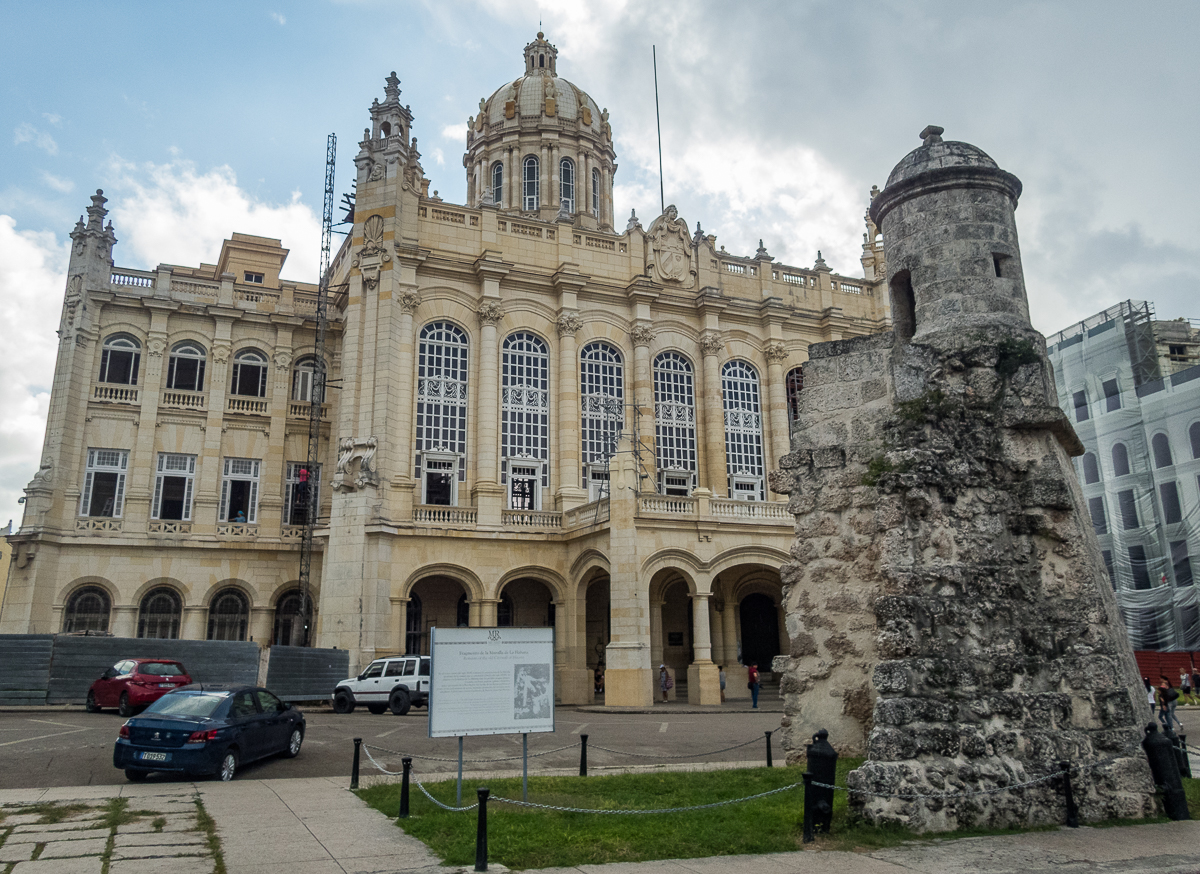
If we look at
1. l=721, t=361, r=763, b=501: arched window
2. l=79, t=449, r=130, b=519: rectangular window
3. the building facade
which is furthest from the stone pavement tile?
the building facade

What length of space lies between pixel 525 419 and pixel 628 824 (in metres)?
25.5

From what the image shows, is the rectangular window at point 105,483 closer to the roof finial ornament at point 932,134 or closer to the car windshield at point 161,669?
the car windshield at point 161,669

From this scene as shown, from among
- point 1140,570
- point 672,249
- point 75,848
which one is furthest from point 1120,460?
point 75,848

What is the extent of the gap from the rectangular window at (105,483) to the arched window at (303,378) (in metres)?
6.63

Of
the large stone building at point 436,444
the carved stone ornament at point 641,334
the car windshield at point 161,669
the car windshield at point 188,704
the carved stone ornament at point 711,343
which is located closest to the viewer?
the car windshield at point 188,704

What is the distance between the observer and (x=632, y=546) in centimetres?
2808

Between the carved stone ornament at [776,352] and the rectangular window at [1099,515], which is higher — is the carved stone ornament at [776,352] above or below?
above

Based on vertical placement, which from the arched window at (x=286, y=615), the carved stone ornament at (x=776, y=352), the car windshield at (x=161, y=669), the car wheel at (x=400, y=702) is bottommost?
the car wheel at (x=400, y=702)

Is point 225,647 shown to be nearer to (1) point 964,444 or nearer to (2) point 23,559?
(2) point 23,559

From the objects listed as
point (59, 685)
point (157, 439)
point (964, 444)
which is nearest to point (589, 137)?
point (157, 439)

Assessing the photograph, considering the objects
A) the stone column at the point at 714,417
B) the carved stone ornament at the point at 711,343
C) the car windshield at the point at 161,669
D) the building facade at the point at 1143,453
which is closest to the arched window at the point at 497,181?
the carved stone ornament at the point at 711,343

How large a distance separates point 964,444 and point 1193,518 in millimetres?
29819

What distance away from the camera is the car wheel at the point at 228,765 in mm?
12820

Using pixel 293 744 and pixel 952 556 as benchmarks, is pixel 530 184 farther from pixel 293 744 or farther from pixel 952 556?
pixel 952 556
